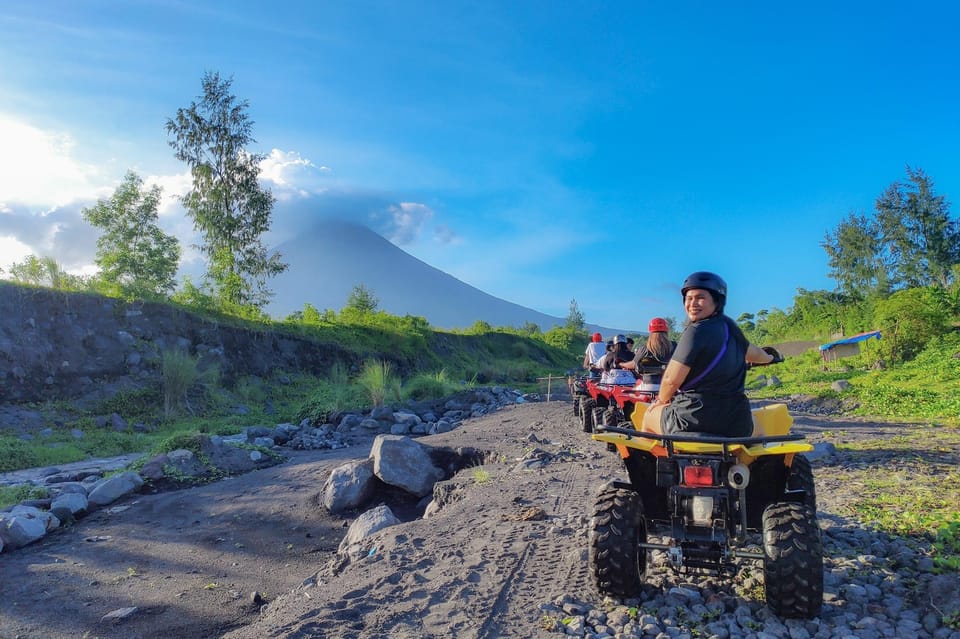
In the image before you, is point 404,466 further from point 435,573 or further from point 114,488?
point 114,488

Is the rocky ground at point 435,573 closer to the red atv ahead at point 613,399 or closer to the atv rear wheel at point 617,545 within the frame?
the atv rear wheel at point 617,545

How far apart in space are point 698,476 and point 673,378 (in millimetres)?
553

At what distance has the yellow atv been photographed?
3010 millimetres

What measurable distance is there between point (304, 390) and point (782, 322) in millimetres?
40570

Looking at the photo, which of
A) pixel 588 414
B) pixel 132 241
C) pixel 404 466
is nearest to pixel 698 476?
pixel 404 466

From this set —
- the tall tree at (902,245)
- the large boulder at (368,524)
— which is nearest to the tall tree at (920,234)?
the tall tree at (902,245)

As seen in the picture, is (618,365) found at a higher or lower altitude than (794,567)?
higher

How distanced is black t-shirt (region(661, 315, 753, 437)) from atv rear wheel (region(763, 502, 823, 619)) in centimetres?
54

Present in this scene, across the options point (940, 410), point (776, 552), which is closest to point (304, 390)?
point (940, 410)

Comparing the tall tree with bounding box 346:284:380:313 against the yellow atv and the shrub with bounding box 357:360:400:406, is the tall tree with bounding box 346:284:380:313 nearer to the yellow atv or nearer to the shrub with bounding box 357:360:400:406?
the shrub with bounding box 357:360:400:406

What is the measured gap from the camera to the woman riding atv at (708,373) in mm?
3285

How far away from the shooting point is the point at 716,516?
10.4ft

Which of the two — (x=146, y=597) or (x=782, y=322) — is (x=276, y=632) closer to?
(x=146, y=597)

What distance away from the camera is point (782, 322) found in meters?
47.1
